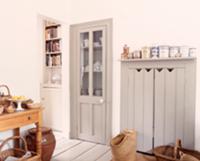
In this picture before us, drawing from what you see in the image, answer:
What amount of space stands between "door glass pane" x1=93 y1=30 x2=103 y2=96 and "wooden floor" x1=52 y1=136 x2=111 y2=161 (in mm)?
906

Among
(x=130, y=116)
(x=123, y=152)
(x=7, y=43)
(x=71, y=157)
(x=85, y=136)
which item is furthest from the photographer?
(x=85, y=136)

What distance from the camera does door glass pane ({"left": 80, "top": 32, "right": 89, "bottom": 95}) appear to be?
12.6 ft

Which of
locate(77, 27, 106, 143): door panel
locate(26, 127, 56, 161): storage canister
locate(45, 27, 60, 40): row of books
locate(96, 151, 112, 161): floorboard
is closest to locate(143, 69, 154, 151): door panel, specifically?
locate(96, 151, 112, 161): floorboard

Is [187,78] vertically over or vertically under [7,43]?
under

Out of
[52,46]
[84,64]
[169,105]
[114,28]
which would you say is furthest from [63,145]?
[114,28]

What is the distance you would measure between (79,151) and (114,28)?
2086 mm

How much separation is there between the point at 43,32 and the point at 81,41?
3.81 feet

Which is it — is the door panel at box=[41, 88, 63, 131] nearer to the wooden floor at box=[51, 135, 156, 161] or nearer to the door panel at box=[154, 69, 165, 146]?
the wooden floor at box=[51, 135, 156, 161]

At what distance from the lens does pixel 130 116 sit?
337 cm

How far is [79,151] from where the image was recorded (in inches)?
132

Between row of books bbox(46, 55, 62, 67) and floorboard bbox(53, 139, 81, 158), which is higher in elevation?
row of books bbox(46, 55, 62, 67)

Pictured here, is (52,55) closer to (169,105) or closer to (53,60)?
(53,60)

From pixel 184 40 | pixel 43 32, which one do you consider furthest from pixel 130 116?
pixel 43 32

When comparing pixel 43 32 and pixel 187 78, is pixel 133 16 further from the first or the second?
pixel 43 32
